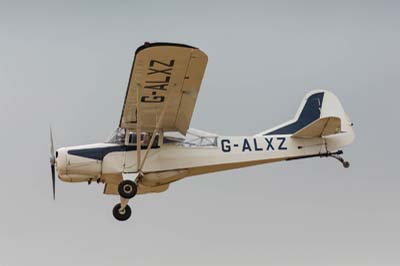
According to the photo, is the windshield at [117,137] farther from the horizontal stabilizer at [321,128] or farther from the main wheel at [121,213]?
the horizontal stabilizer at [321,128]

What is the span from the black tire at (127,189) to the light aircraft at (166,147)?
0.08ft

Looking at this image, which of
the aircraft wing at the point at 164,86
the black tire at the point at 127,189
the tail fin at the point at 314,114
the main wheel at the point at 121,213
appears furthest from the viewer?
the tail fin at the point at 314,114

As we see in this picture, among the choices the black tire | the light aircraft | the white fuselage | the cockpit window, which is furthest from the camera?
the cockpit window

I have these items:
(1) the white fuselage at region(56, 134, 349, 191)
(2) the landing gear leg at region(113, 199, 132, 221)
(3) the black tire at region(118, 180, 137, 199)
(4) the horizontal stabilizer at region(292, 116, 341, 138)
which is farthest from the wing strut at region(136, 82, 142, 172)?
(4) the horizontal stabilizer at region(292, 116, 341, 138)

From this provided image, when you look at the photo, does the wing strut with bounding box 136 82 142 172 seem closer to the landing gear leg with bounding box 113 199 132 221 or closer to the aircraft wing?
the aircraft wing

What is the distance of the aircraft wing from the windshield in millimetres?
426

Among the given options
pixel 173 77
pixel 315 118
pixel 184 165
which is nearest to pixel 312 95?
pixel 315 118

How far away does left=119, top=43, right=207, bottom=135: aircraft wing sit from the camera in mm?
18391

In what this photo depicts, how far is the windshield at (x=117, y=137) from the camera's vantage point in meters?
22.0

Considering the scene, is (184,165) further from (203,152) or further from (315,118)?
(315,118)

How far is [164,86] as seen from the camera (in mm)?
20016

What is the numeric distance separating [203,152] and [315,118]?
3859 mm

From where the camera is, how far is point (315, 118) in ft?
80.2

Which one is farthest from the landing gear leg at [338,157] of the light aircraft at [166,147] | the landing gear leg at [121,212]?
the landing gear leg at [121,212]
